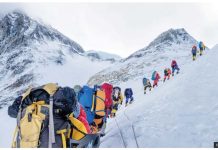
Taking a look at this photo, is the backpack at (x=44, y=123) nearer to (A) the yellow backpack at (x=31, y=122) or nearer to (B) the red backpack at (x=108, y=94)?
(A) the yellow backpack at (x=31, y=122)

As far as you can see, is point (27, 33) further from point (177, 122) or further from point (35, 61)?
point (177, 122)

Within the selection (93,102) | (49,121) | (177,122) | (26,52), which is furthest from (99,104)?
(26,52)

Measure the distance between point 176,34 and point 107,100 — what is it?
95.1 m

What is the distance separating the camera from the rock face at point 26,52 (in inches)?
5332

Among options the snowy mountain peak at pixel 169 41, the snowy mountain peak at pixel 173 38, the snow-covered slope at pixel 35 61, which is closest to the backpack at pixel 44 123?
the snowy mountain peak at pixel 169 41

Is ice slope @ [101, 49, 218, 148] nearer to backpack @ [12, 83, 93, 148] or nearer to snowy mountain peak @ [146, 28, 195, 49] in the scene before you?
backpack @ [12, 83, 93, 148]

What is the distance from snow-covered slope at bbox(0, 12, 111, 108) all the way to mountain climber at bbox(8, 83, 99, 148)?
101 m

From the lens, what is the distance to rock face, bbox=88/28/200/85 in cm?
6153

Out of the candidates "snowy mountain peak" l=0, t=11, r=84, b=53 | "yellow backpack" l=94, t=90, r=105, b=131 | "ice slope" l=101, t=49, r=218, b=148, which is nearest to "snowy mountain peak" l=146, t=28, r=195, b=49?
"snowy mountain peak" l=0, t=11, r=84, b=53

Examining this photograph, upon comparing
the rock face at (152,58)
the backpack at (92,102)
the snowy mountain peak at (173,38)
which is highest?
the snowy mountain peak at (173,38)

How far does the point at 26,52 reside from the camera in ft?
531

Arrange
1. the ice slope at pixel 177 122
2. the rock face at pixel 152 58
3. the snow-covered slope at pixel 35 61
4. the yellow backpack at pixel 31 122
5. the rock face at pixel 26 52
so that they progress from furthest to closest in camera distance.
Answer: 1. the rock face at pixel 26 52
2. the snow-covered slope at pixel 35 61
3. the rock face at pixel 152 58
4. the ice slope at pixel 177 122
5. the yellow backpack at pixel 31 122

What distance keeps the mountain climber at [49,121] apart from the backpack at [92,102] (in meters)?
2.90

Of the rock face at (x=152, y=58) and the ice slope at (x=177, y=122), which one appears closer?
the ice slope at (x=177, y=122)
